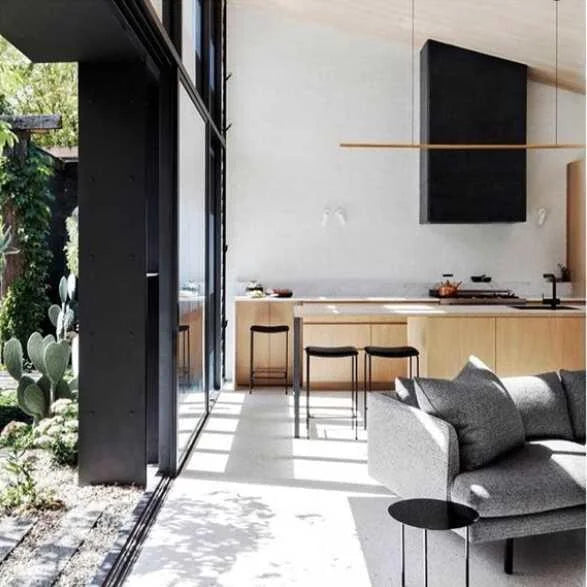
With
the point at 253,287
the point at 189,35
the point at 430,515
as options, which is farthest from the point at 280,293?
the point at 430,515

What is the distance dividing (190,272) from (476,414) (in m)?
2.50

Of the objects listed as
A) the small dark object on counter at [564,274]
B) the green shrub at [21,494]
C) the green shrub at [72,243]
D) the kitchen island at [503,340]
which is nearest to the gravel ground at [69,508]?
the green shrub at [21,494]

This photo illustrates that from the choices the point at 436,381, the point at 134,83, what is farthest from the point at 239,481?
the point at 134,83

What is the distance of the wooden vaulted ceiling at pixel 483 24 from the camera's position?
6.36m

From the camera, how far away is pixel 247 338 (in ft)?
24.8

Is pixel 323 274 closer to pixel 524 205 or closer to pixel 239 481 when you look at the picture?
pixel 524 205

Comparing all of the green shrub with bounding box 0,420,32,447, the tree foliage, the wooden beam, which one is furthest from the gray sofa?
A: the tree foliage

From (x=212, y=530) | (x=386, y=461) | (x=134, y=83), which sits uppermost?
(x=134, y=83)

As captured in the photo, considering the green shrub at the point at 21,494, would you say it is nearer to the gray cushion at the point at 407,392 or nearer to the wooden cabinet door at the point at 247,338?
the gray cushion at the point at 407,392

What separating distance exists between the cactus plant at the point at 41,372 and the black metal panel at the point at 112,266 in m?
0.41

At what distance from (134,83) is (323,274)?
4527 millimetres

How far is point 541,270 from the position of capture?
8.10m

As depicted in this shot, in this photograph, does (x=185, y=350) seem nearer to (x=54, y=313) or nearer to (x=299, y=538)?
(x=54, y=313)

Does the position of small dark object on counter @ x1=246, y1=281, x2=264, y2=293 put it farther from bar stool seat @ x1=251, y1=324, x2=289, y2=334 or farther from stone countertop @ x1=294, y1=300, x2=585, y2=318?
stone countertop @ x1=294, y1=300, x2=585, y2=318
